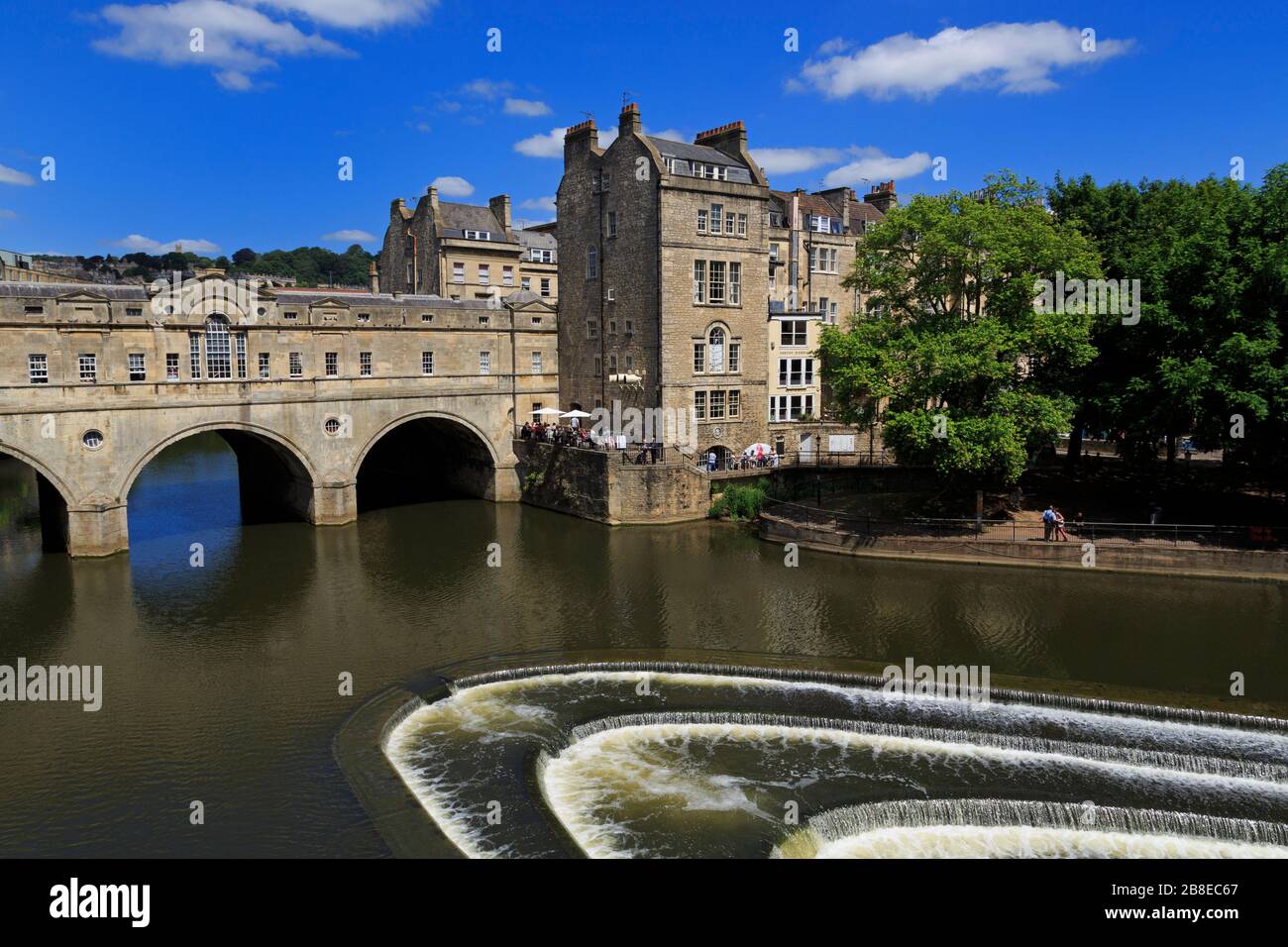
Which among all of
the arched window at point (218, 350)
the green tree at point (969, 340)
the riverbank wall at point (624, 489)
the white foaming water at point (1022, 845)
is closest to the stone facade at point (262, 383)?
the arched window at point (218, 350)

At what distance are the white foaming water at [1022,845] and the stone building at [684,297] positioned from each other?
96.8ft

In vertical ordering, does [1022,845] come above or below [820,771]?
below

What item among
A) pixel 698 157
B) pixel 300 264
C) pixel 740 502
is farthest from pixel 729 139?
pixel 300 264

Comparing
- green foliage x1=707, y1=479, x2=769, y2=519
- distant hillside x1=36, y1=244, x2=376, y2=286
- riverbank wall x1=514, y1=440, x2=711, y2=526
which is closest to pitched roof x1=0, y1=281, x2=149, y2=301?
riverbank wall x1=514, y1=440, x2=711, y2=526

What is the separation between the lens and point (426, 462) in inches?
2101

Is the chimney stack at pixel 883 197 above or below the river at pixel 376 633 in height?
above

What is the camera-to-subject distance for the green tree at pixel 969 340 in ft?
110

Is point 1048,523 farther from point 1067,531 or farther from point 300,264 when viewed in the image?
point 300,264

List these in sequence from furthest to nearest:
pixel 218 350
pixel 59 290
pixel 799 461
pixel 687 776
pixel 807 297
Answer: pixel 807 297
pixel 799 461
pixel 218 350
pixel 59 290
pixel 687 776

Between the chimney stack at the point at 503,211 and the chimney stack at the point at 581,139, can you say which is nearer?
the chimney stack at the point at 581,139

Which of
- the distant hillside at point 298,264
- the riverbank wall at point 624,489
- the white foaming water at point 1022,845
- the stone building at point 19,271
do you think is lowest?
the white foaming water at point 1022,845

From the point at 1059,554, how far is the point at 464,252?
137 feet

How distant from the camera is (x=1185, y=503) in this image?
36562mm

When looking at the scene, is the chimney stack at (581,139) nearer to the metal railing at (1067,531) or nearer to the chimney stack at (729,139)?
the chimney stack at (729,139)
